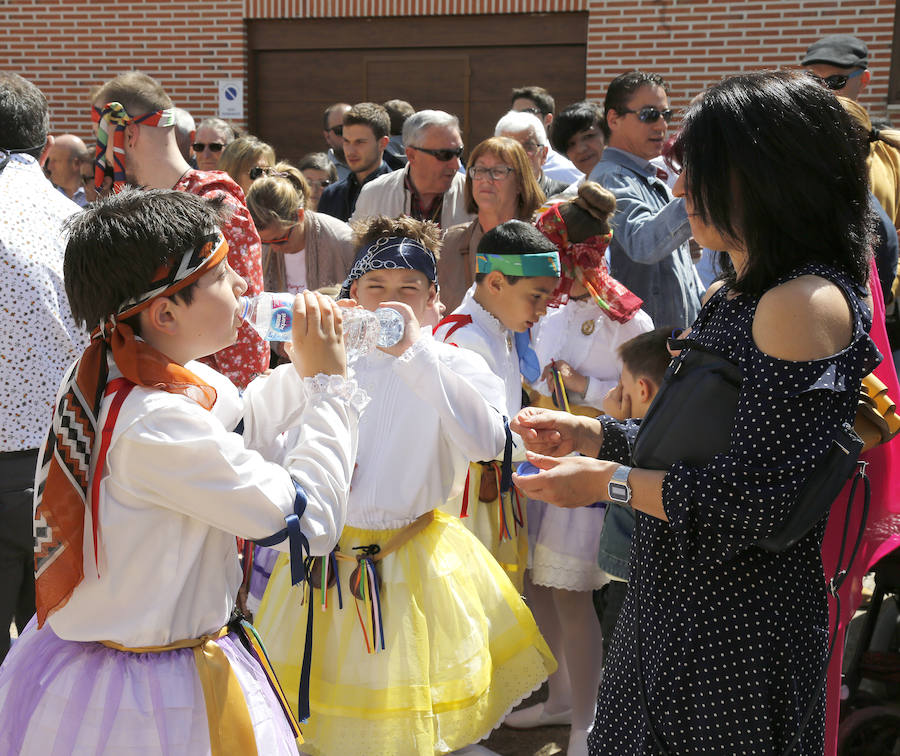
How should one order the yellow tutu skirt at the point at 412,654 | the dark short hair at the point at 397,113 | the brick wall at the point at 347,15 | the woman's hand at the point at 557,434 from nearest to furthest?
1. the woman's hand at the point at 557,434
2. the yellow tutu skirt at the point at 412,654
3. the dark short hair at the point at 397,113
4. the brick wall at the point at 347,15

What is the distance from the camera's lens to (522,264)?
11.3 feet

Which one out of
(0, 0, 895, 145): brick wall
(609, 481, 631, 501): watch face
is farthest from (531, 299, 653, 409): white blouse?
(0, 0, 895, 145): brick wall

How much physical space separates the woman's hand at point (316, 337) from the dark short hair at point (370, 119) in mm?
4875

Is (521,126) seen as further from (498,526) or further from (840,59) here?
(498,526)

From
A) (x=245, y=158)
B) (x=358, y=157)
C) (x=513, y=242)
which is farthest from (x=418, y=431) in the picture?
(x=358, y=157)

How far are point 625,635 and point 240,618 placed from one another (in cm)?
79

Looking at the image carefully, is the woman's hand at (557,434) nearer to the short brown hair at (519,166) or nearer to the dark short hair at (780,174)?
the dark short hair at (780,174)

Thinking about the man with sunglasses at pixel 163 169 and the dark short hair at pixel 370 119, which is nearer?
the man with sunglasses at pixel 163 169

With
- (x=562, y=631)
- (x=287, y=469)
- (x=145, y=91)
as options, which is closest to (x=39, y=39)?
(x=145, y=91)

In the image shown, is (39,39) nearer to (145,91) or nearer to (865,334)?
(145,91)

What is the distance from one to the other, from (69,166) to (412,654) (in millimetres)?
6280

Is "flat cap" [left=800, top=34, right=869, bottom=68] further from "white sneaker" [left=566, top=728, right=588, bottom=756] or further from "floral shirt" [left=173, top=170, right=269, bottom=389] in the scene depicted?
"white sneaker" [left=566, top=728, right=588, bottom=756]

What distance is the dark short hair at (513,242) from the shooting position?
345 cm

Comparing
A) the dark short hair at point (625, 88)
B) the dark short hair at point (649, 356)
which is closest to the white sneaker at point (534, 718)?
the dark short hair at point (649, 356)
